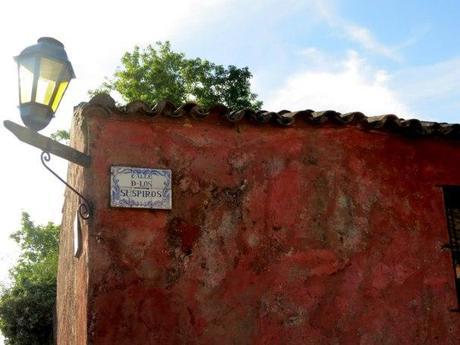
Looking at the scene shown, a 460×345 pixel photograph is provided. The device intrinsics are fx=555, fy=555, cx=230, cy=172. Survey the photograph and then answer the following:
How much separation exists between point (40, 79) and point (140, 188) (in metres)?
1.22

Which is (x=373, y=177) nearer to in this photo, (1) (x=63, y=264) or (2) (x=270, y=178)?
(2) (x=270, y=178)

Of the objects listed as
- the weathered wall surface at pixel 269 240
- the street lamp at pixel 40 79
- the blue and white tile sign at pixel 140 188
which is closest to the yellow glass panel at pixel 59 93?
the street lamp at pixel 40 79

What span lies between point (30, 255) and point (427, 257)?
783 inches

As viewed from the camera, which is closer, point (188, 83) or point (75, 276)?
point (75, 276)

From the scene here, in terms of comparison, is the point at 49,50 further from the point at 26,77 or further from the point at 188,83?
the point at 188,83

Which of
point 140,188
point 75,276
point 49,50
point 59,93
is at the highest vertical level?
point 49,50

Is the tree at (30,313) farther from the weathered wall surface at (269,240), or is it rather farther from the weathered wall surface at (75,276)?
the weathered wall surface at (269,240)

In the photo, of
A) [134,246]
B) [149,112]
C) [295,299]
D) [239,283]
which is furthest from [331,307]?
[149,112]

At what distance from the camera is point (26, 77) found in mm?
4035

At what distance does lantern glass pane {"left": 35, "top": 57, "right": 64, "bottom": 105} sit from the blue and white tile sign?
886 millimetres

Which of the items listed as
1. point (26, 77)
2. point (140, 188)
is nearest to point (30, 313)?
point (140, 188)

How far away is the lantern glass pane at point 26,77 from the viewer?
13.1 feet

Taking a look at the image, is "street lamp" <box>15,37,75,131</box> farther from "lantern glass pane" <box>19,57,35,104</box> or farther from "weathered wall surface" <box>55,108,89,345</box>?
"weathered wall surface" <box>55,108,89,345</box>

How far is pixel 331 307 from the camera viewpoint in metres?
4.95
